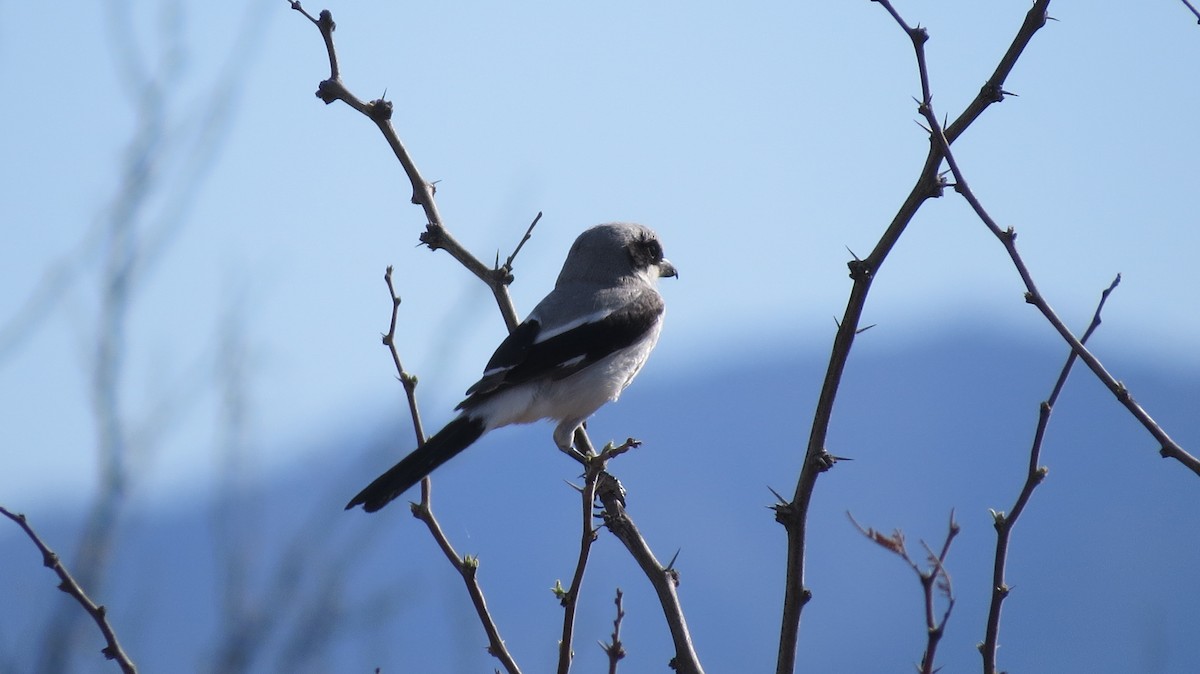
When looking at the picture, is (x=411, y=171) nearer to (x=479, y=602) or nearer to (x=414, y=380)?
(x=414, y=380)

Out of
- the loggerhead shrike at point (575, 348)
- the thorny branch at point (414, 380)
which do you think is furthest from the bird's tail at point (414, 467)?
the thorny branch at point (414, 380)

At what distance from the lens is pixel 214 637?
8.57 ft

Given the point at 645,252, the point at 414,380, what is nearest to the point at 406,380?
the point at 414,380

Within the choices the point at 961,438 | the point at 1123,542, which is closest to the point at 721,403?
the point at 961,438

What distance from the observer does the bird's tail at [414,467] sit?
3.60 m

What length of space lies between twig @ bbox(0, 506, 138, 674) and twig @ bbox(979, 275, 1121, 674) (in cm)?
167

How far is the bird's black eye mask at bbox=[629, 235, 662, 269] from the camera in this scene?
5672 millimetres

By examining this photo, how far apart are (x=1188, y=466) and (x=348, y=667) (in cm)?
284

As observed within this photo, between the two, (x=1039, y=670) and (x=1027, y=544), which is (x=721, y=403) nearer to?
(x=1027, y=544)

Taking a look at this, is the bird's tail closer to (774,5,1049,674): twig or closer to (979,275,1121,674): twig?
(774,5,1049,674): twig

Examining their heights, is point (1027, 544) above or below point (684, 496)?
below

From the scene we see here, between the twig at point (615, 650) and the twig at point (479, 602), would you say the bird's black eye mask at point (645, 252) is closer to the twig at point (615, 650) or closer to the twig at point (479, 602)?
the twig at point (479, 602)

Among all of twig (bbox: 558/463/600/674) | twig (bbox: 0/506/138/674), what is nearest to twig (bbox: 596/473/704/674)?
twig (bbox: 558/463/600/674)

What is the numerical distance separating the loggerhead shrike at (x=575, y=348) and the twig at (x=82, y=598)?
1361 millimetres
